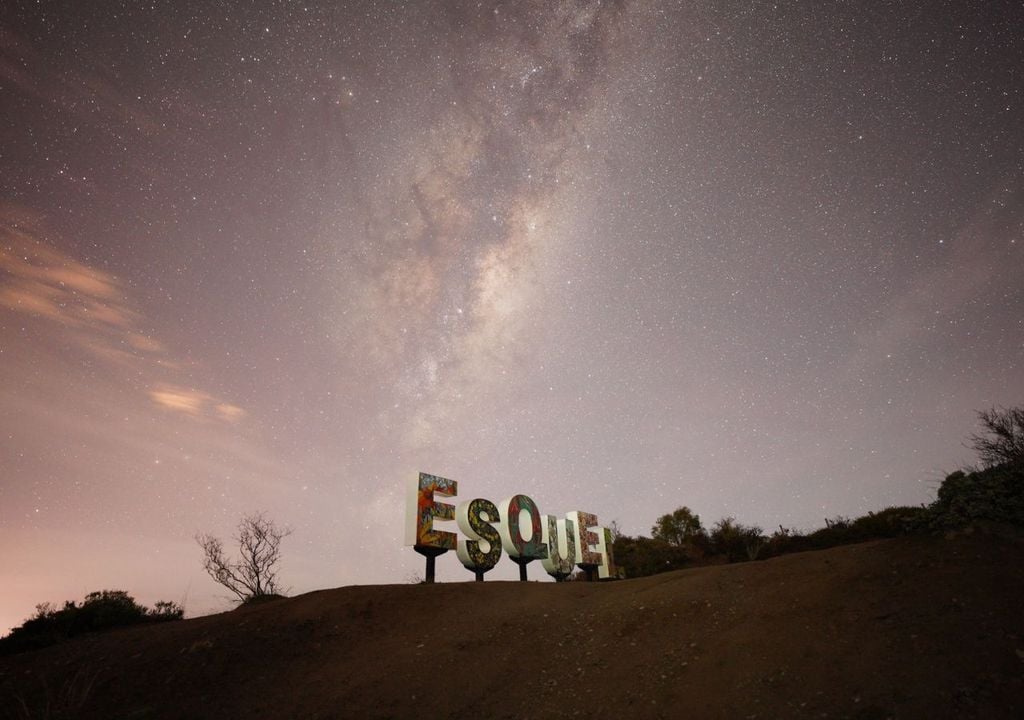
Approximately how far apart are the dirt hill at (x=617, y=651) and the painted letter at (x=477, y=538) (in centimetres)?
456

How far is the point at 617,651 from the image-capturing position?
1192 centimetres

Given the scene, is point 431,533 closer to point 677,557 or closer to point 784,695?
point 784,695

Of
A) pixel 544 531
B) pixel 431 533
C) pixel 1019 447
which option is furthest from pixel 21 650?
pixel 1019 447

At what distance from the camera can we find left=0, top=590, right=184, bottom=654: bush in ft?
62.6

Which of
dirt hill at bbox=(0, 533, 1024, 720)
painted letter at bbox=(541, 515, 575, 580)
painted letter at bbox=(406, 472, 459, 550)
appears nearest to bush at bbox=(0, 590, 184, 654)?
dirt hill at bbox=(0, 533, 1024, 720)

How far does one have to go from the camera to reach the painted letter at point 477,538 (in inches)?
900

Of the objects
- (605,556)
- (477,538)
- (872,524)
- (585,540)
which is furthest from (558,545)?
(872,524)

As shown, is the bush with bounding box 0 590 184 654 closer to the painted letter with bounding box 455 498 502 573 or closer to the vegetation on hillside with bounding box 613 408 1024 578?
the painted letter with bounding box 455 498 502 573

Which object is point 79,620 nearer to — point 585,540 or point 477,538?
point 477,538

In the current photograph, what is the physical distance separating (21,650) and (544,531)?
2265 cm

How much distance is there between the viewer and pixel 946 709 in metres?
7.21

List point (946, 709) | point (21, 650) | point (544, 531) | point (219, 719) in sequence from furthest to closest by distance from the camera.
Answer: point (544, 531), point (21, 650), point (219, 719), point (946, 709)

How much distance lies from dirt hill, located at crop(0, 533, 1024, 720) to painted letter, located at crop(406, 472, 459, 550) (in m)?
3.79

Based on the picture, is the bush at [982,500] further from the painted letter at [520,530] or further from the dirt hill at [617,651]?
the painted letter at [520,530]
